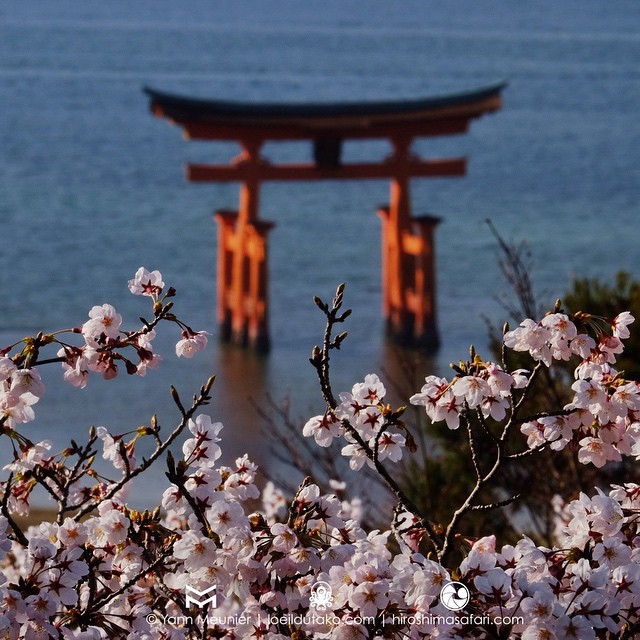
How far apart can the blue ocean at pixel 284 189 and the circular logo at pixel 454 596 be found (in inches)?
191

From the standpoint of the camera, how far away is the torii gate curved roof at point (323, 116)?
1317 centimetres

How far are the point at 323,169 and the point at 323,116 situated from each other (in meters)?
0.74

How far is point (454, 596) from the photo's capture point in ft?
6.23

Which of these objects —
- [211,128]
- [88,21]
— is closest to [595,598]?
[211,128]

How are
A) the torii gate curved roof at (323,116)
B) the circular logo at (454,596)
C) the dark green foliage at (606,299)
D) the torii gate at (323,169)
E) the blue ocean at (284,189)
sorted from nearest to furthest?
the circular logo at (454,596), the dark green foliage at (606,299), the torii gate curved roof at (323,116), the torii gate at (323,169), the blue ocean at (284,189)

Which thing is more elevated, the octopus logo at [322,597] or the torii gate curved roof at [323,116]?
the octopus logo at [322,597]

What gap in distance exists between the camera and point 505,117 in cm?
4834

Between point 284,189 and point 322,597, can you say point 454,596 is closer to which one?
point 322,597

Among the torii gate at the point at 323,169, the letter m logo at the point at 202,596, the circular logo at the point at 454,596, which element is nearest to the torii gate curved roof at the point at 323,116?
the torii gate at the point at 323,169

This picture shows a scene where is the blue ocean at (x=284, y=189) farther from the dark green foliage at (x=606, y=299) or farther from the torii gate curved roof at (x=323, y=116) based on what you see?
the torii gate curved roof at (x=323, y=116)

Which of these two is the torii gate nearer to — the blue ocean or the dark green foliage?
the blue ocean

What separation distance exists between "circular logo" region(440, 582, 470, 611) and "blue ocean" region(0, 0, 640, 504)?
4.86 metres

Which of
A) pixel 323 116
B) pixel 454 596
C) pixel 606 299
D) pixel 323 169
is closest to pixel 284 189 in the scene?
pixel 323 169

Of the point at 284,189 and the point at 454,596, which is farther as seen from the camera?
the point at 284,189
